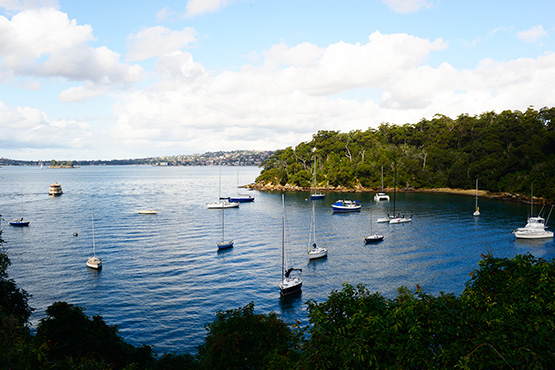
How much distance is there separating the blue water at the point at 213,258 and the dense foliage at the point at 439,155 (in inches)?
813

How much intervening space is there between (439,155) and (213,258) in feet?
327

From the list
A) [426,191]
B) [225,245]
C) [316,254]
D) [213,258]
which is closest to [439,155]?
[426,191]

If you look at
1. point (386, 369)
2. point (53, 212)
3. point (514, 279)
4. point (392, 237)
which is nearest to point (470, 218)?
point (392, 237)

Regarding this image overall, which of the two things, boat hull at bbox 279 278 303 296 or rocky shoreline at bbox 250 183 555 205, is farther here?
rocky shoreline at bbox 250 183 555 205

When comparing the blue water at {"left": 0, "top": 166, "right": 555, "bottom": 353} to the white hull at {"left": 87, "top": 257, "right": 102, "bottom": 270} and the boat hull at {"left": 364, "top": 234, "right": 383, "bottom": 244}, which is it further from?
the white hull at {"left": 87, "top": 257, "right": 102, "bottom": 270}

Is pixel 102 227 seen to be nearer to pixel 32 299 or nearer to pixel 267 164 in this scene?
pixel 32 299

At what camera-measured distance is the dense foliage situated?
10125 centimetres

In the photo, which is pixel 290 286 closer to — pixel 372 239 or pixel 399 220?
pixel 372 239

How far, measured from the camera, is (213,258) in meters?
49.4

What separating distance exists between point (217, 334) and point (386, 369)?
28.7 feet

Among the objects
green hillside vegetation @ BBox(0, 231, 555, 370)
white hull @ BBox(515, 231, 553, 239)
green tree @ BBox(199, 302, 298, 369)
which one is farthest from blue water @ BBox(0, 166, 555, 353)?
green hillside vegetation @ BBox(0, 231, 555, 370)

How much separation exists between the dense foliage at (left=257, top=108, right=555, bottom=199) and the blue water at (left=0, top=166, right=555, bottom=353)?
20.6m

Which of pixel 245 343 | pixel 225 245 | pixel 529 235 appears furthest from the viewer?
Answer: pixel 529 235

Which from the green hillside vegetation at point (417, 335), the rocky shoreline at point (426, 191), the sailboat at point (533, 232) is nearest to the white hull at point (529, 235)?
the sailboat at point (533, 232)
